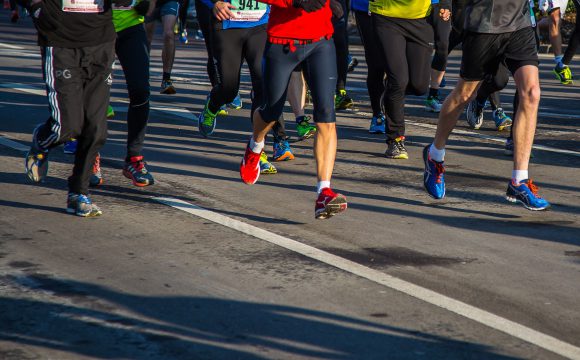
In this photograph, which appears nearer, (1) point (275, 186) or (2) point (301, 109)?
(1) point (275, 186)

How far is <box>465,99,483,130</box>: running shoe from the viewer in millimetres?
11555

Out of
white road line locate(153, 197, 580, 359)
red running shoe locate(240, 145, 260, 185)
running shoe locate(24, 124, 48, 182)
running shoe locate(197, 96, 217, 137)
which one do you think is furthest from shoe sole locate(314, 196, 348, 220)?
running shoe locate(197, 96, 217, 137)

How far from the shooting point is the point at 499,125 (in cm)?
1152

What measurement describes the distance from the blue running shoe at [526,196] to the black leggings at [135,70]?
2.71 meters

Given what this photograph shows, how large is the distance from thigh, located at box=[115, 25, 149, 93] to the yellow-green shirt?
231 centimetres

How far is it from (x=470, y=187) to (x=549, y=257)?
2.21m

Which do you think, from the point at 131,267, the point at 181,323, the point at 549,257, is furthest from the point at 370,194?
the point at 181,323

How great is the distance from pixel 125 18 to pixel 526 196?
3.05 m

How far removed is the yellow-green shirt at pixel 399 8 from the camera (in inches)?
374

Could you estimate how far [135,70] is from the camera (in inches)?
318

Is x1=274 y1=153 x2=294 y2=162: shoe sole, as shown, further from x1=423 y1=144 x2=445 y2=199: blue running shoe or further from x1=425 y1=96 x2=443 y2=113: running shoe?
x1=425 y1=96 x2=443 y2=113: running shoe

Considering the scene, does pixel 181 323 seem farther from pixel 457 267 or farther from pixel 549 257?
pixel 549 257

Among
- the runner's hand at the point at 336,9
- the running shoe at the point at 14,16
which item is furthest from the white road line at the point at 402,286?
the running shoe at the point at 14,16

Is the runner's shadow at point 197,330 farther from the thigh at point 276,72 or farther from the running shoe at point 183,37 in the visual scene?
the running shoe at point 183,37
